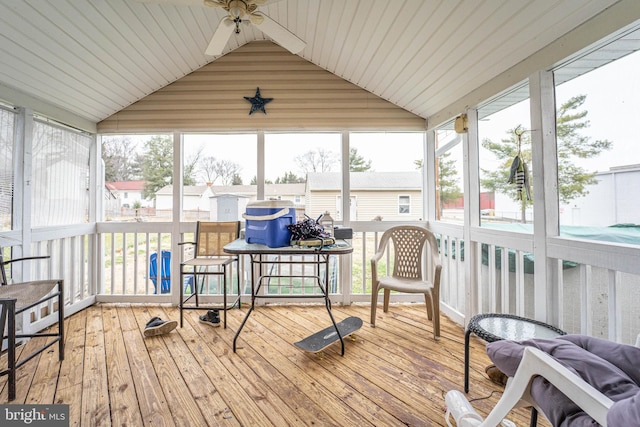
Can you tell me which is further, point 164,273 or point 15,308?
point 164,273

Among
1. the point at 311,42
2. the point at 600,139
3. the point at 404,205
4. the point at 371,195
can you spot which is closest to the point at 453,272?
the point at 404,205

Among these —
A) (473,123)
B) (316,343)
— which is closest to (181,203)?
(316,343)

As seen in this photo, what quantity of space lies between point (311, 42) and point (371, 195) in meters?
1.91

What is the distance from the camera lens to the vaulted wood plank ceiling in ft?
6.46

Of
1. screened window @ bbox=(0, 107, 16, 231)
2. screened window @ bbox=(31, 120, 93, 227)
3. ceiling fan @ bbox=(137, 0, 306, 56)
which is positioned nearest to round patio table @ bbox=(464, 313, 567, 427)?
ceiling fan @ bbox=(137, 0, 306, 56)

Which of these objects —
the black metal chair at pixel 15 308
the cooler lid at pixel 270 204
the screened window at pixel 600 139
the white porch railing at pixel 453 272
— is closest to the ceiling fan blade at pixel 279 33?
the cooler lid at pixel 270 204

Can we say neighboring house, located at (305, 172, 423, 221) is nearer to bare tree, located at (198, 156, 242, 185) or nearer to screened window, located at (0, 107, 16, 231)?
bare tree, located at (198, 156, 242, 185)

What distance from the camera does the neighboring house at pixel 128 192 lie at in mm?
3623

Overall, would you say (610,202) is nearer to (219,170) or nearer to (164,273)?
(219,170)

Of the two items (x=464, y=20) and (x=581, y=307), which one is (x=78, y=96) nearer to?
(x=464, y=20)

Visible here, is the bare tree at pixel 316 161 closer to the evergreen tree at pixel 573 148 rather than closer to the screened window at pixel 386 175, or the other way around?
the screened window at pixel 386 175

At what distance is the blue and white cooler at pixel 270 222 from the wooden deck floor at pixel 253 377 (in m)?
0.95

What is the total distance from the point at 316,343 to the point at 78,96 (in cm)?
351

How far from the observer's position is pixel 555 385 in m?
0.95
